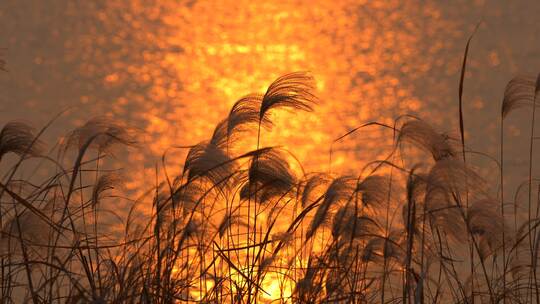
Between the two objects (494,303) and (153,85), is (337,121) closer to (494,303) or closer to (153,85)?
(153,85)

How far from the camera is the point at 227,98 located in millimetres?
15055

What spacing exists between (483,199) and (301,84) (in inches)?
25.9

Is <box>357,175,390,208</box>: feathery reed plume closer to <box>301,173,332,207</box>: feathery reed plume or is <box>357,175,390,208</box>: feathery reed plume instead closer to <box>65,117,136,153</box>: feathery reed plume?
<box>301,173,332,207</box>: feathery reed plume

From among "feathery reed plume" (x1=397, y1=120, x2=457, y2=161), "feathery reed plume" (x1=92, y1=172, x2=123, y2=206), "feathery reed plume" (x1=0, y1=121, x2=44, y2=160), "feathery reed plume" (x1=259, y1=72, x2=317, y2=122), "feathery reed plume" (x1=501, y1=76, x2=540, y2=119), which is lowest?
"feathery reed plume" (x1=0, y1=121, x2=44, y2=160)

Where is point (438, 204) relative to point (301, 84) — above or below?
below

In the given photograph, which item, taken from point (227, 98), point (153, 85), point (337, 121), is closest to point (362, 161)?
point (337, 121)

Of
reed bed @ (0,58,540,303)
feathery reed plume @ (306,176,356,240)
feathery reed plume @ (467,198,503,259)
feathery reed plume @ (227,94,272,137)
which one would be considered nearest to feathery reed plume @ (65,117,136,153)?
reed bed @ (0,58,540,303)

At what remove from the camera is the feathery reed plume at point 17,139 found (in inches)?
98.3

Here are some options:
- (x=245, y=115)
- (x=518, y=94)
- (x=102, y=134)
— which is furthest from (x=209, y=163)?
(x=518, y=94)

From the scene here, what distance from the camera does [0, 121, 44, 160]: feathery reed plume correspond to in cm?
250

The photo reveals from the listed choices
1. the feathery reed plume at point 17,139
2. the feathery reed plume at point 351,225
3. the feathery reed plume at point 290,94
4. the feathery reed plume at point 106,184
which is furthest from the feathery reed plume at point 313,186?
the feathery reed plume at point 17,139

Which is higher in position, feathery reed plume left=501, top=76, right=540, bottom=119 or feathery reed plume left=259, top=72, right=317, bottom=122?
feathery reed plume left=501, top=76, right=540, bottom=119

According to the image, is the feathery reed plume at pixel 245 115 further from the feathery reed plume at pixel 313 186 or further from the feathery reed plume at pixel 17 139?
the feathery reed plume at pixel 17 139

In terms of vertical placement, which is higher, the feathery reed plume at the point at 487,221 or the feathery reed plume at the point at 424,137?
the feathery reed plume at the point at 424,137
